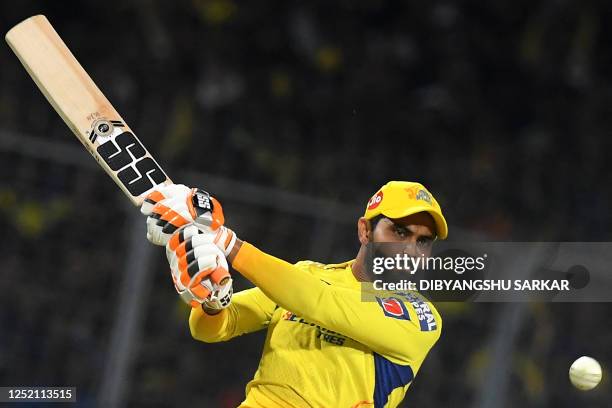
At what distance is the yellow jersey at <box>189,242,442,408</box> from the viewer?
3154mm

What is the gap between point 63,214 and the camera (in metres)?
5.21

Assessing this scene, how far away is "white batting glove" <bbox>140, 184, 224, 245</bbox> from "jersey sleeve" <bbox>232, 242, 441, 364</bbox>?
0.14 m

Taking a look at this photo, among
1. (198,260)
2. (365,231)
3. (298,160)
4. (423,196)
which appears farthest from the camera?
(298,160)

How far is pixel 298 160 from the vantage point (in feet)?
20.4

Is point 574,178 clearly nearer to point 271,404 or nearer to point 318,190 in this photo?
point 318,190

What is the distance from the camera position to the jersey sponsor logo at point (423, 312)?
11.4ft

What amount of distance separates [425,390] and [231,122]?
6.39 ft

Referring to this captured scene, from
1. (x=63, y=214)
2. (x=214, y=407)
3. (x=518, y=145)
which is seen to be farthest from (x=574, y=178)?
(x=63, y=214)

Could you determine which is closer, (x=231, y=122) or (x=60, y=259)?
(x=60, y=259)

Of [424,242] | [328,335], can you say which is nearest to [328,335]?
[328,335]

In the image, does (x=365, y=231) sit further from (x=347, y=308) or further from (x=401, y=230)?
(x=347, y=308)

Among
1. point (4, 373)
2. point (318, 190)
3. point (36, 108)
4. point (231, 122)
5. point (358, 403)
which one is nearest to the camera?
point (358, 403)

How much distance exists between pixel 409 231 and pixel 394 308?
263mm

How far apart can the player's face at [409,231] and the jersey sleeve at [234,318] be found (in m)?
0.47
